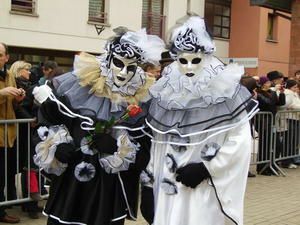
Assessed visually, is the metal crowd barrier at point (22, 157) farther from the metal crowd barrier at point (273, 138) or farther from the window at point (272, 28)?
the window at point (272, 28)

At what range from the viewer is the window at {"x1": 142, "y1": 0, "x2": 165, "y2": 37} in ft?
69.5

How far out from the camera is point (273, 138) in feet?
29.9

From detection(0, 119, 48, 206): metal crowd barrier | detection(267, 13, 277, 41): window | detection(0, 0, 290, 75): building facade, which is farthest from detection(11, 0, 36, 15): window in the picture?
detection(267, 13, 277, 41): window

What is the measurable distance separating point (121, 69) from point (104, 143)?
1.59 ft

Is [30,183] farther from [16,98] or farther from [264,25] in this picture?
[264,25]

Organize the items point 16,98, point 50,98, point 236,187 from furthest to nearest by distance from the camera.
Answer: point 16,98
point 50,98
point 236,187

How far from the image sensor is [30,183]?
578 centimetres

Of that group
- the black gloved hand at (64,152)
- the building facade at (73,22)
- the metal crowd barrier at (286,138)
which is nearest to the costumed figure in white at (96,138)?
the black gloved hand at (64,152)

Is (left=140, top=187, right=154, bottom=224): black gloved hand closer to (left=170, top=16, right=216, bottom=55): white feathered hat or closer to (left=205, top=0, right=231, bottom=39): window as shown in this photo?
(left=170, top=16, right=216, bottom=55): white feathered hat

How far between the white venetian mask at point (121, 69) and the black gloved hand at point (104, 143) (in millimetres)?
355

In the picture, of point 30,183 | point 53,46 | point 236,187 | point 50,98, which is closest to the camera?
point 236,187

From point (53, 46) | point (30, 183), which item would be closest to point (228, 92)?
point (30, 183)

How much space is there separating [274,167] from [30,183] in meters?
4.69

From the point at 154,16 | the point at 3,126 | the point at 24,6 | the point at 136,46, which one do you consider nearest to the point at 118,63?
the point at 136,46
